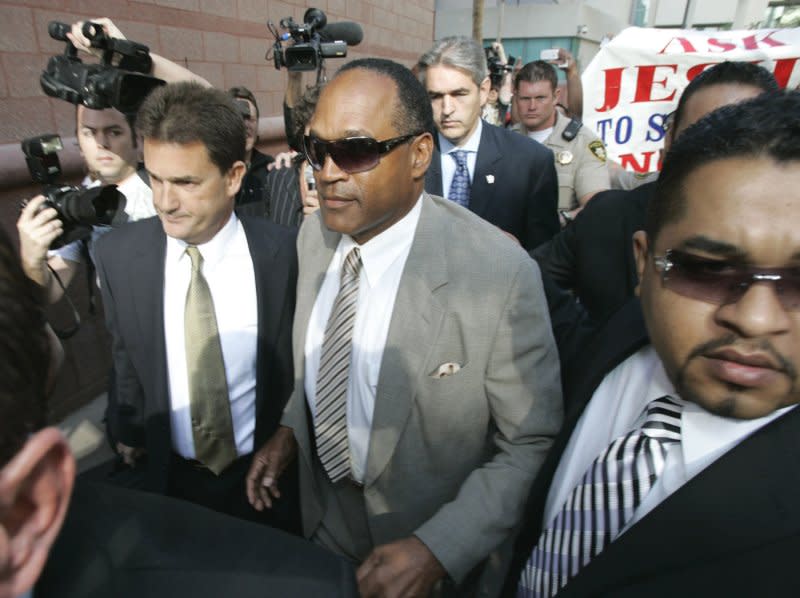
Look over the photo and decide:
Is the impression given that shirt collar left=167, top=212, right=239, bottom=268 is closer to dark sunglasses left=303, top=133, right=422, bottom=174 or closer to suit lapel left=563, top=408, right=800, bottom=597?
dark sunglasses left=303, top=133, right=422, bottom=174

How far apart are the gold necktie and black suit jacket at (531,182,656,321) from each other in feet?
4.29

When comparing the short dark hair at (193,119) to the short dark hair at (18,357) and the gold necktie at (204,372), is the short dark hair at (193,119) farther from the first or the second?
the short dark hair at (18,357)

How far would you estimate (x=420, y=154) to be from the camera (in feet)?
5.06

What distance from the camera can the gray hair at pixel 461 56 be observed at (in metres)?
3.04

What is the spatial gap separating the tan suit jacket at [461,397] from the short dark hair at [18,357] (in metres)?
0.82

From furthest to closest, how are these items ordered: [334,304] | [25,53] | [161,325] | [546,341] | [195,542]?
[25,53] < [161,325] < [334,304] < [546,341] < [195,542]

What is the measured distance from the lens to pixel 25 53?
10.9 feet

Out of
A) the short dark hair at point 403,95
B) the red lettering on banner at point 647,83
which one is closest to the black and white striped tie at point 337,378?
the short dark hair at point 403,95

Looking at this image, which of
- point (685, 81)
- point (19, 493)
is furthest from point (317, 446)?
point (685, 81)

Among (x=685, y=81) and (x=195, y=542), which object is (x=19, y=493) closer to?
(x=195, y=542)

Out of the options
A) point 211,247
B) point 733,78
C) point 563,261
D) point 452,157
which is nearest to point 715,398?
point 563,261

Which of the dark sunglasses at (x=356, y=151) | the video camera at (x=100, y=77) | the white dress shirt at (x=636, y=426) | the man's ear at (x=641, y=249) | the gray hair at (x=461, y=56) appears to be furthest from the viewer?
the gray hair at (x=461, y=56)

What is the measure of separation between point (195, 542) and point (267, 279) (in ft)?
4.06

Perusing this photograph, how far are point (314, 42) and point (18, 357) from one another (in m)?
3.00
